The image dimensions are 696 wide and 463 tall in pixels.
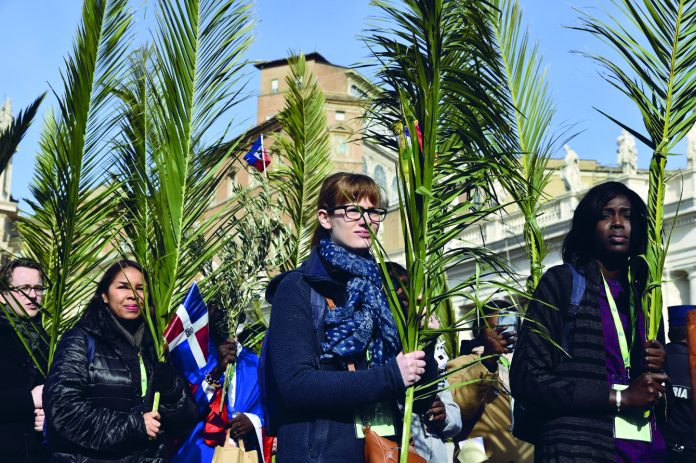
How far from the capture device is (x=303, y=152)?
977 centimetres

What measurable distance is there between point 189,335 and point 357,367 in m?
1.58

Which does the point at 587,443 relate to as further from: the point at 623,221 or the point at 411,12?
the point at 411,12

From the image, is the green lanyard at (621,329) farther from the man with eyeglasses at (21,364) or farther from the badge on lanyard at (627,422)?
the man with eyeglasses at (21,364)

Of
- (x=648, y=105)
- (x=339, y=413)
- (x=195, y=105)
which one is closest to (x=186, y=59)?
(x=195, y=105)

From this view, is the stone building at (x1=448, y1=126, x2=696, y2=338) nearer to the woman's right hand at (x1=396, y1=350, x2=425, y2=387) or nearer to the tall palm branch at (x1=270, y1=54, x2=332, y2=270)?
the tall palm branch at (x1=270, y1=54, x2=332, y2=270)

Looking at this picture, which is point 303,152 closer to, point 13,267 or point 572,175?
point 13,267

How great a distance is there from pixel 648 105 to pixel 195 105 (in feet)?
7.95

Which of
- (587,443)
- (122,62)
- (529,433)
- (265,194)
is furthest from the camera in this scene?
(265,194)

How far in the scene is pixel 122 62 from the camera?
21.2ft

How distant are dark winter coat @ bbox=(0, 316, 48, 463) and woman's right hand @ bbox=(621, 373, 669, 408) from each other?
10.1 feet

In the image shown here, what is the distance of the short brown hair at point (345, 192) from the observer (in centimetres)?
387

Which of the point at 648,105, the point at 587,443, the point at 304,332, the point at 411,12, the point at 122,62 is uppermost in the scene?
the point at 122,62

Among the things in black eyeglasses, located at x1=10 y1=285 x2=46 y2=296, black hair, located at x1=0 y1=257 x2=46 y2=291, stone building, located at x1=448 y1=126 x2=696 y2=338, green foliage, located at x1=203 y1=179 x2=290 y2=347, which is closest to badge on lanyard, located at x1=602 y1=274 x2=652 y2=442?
green foliage, located at x1=203 y1=179 x2=290 y2=347

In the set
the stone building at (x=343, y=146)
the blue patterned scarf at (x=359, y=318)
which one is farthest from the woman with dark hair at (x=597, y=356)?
the stone building at (x=343, y=146)
